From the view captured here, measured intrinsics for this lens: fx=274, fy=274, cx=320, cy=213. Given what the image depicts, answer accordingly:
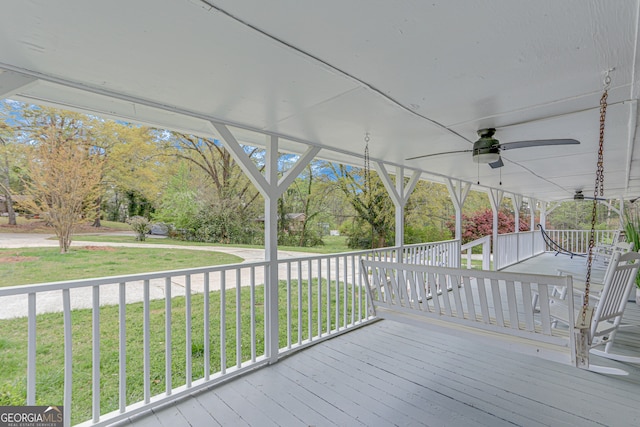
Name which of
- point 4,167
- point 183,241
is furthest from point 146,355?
point 183,241

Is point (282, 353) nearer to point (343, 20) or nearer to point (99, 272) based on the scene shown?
point (343, 20)

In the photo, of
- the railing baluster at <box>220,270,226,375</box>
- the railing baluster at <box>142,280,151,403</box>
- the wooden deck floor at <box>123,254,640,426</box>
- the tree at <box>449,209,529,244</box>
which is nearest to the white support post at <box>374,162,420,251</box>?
the wooden deck floor at <box>123,254,640,426</box>

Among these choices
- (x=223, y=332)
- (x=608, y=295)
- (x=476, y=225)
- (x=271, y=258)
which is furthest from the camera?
(x=476, y=225)

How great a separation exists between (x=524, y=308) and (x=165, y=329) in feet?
9.06

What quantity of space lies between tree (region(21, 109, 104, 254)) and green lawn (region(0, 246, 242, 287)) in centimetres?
26

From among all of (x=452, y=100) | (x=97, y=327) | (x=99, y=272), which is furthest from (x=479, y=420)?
(x=99, y=272)

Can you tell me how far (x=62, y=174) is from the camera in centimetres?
477

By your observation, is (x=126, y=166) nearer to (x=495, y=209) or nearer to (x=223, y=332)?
(x=223, y=332)

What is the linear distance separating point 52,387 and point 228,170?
6.98 m

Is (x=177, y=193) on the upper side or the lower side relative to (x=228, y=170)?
lower

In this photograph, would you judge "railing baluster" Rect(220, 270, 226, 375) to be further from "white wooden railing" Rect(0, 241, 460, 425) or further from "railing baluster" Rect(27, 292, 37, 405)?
"railing baluster" Rect(27, 292, 37, 405)

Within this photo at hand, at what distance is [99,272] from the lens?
5320 mm

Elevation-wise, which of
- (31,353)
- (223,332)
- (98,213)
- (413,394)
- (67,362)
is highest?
(98,213)

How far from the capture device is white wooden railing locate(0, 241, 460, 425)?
175 centimetres
